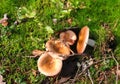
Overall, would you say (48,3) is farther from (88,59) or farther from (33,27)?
(88,59)

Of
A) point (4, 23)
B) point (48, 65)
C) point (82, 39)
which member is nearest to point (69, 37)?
point (82, 39)

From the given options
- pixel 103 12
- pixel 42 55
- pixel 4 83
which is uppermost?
pixel 103 12

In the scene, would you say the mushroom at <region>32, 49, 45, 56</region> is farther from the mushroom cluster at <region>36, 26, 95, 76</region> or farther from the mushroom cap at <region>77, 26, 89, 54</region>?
the mushroom cap at <region>77, 26, 89, 54</region>

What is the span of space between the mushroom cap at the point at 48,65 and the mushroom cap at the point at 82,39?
0.99ft

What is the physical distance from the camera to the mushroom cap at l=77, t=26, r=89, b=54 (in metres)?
5.33

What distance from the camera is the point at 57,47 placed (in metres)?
5.45

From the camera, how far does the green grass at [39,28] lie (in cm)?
558

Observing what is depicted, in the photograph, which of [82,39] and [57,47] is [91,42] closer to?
[82,39]

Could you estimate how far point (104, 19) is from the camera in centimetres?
577

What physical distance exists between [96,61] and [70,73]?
375mm

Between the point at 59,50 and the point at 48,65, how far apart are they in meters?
0.24

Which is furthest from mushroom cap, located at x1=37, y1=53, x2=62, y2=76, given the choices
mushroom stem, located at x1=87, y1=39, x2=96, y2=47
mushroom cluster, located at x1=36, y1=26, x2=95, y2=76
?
mushroom stem, located at x1=87, y1=39, x2=96, y2=47

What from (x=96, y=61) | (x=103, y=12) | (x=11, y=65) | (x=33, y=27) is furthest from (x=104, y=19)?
(x=11, y=65)

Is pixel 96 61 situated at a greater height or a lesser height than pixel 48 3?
lesser
